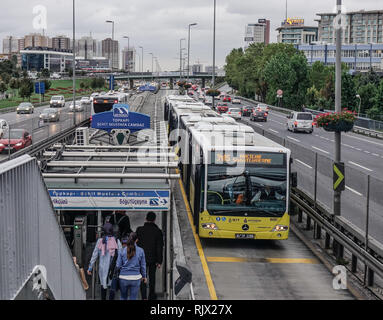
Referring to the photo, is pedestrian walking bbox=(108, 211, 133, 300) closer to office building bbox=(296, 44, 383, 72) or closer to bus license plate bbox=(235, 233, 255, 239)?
bus license plate bbox=(235, 233, 255, 239)

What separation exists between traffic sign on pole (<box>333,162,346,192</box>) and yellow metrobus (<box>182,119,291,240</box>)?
1270 mm

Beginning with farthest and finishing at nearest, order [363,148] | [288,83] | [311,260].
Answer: [288,83] < [363,148] < [311,260]

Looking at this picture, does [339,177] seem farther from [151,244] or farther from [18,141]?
[18,141]

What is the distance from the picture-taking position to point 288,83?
94438mm

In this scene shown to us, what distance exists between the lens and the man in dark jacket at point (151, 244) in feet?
31.3

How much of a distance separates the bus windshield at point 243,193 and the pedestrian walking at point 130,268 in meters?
6.36

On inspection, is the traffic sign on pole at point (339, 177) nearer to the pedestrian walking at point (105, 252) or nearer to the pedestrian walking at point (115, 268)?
the pedestrian walking at point (115, 268)

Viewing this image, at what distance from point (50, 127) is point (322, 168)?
14918mm

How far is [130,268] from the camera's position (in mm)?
8594

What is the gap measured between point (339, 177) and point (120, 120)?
325 inches

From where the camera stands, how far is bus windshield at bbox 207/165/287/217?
14898mm

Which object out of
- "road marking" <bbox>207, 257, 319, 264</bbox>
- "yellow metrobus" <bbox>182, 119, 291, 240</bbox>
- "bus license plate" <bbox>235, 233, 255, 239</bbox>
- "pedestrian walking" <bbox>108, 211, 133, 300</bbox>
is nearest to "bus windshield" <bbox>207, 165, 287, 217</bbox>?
"yellow metrobus" <bbox>182, 119, 291, 240</bbox>
